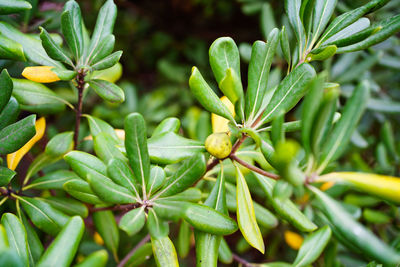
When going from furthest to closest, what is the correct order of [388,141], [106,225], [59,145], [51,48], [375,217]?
[388,141]
[375,217]
[106,225]
[59,145]
[51,48]

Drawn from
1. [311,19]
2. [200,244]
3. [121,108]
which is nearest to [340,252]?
[200,244]

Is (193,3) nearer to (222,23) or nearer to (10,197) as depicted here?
(222,23)

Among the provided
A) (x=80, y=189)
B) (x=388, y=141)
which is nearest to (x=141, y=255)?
(x=80, y=189)

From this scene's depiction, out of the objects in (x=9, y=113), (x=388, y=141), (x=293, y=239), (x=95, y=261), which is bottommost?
(x=293, y=239)

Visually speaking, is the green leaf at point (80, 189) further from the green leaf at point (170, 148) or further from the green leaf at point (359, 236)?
the green leaf at point (359, 236)

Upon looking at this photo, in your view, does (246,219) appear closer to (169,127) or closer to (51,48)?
(169,127)

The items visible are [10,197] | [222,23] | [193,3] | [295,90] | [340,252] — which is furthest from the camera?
[222,23]

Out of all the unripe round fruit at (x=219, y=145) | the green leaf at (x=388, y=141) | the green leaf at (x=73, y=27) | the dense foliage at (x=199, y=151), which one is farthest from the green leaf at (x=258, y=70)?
the green leaf at (x=388, y=141)
